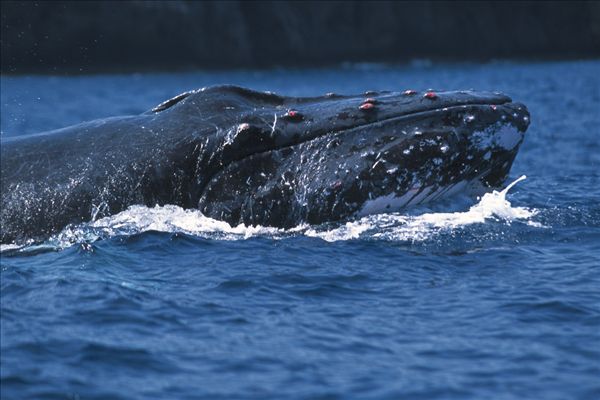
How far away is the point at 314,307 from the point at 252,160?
8.71ft

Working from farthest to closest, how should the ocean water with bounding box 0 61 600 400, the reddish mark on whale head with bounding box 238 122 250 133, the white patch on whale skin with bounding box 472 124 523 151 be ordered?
the white patch on whale skin with bounding box 472 124 523 151 < the reddish mark on whale head with bounding box 238 122 250 133 < the ocean water with bounding box 0 61 600 400

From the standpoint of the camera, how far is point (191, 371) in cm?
823

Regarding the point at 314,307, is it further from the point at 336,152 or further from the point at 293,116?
the point at 293,116

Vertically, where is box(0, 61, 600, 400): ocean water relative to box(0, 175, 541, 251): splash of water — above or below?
below

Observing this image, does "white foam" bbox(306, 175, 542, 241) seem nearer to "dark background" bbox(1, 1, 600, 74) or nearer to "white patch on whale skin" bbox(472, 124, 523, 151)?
"white patch on whale skin" bbox(472, 124, 523, 151)

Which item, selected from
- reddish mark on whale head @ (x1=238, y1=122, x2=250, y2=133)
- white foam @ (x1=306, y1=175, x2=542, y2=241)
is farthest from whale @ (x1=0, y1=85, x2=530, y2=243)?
white foam @ (x1=306, y1=175, x2=542, y2=241)

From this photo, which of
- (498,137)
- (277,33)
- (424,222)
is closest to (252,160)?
(424,222)

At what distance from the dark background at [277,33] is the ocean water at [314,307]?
60919 millimetres

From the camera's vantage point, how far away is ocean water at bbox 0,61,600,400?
810 cm

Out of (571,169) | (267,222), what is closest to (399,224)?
(267,222)

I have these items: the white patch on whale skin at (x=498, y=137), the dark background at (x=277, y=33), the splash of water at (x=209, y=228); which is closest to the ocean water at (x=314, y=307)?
the splash of water at (x=209, y=228)

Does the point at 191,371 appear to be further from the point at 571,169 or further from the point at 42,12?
the point at 42,12

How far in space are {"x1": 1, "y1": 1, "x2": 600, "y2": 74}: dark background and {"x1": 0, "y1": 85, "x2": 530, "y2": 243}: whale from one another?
197ft

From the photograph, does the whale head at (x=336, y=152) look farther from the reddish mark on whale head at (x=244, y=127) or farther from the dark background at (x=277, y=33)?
the dark background at (x=277, y=33)
